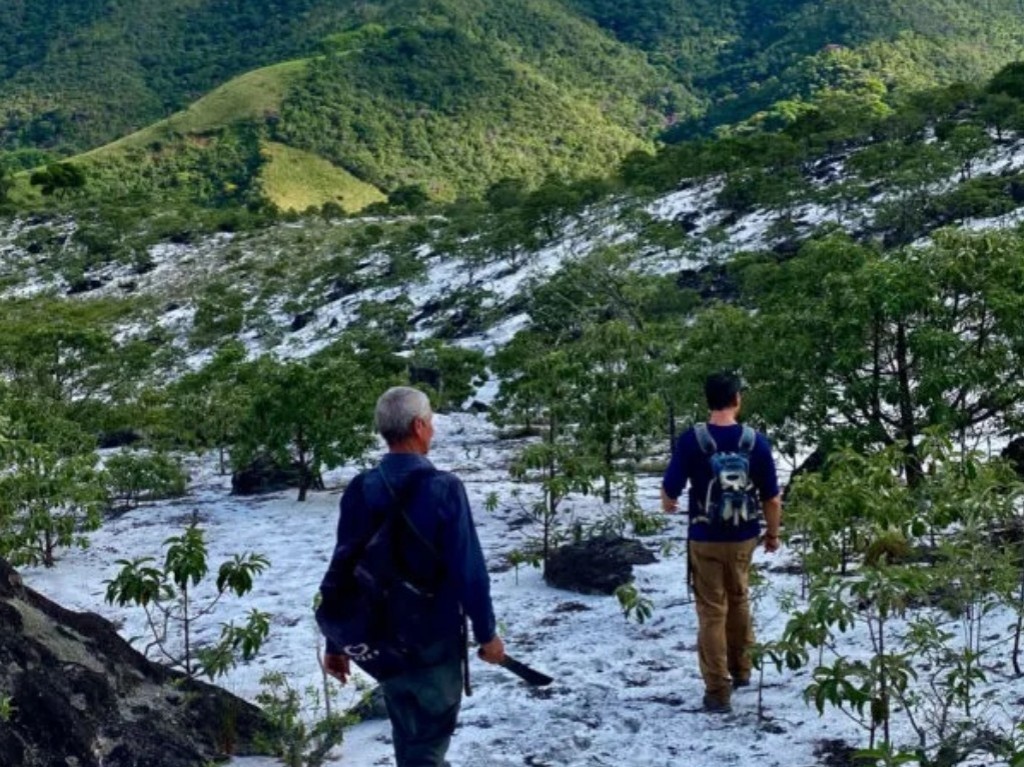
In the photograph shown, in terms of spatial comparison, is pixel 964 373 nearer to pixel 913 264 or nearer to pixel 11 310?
pixel 913 264

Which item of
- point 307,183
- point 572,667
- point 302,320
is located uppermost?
point 307,183

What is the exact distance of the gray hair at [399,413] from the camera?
350cm

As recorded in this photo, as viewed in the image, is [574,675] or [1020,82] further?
[1020,82]

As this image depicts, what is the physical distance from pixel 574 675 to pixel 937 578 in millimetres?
2050

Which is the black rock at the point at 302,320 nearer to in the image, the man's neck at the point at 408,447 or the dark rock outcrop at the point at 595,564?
the dark rock outcrop at the point at 595,564

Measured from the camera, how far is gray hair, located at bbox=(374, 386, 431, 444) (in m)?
3.50

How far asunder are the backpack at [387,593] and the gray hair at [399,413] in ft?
0.50

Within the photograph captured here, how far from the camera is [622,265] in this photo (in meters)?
26.6

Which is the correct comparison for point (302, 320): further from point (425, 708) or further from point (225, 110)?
point (225, 110)

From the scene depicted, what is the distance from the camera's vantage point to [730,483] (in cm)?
485

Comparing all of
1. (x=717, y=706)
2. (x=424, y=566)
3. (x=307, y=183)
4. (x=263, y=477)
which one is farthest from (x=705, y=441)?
(x=307, y=183)

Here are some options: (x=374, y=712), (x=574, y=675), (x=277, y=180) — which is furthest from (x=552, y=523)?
(x=277, y=180)

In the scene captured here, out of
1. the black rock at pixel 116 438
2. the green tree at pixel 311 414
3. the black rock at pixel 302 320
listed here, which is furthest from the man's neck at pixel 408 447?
the black rock at pixel 302 320

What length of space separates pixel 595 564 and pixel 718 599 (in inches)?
104
